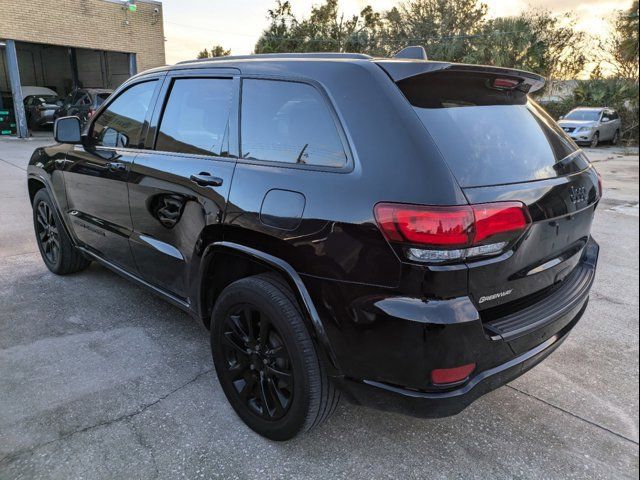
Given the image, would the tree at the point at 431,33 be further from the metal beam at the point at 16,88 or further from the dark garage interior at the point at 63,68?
the metal beam at the point at 16,88

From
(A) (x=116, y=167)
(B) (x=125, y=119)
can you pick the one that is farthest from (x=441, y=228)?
(B) (x=125, y=119)

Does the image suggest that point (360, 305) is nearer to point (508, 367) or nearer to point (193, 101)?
point (508, 367)

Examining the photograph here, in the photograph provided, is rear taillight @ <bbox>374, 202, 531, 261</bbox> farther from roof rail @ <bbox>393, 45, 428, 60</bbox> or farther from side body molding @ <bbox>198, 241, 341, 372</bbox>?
roof rail @ <bbox>393, 45, 428, 60</bbox>

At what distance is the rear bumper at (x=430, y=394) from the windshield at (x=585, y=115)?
2199cm

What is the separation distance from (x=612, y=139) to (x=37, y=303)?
2472 cm

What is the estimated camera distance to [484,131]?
2.10 meters

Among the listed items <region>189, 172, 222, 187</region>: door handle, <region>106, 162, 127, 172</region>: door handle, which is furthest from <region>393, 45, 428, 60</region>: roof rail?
<region>106, 162, 127, 172</region>: door handle

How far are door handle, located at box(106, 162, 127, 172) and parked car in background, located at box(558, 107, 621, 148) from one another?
1977cm

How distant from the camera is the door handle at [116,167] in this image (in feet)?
10.5

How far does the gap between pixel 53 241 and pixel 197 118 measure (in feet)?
8.17

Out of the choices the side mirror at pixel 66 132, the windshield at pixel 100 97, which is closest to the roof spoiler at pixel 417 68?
the side mirror at pixel 66 132

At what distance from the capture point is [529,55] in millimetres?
25484

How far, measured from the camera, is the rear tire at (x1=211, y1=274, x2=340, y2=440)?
2.10 meters

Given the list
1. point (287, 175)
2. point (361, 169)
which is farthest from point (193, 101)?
point (361, 169)
